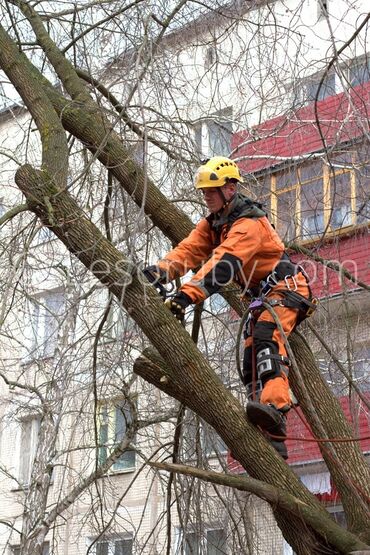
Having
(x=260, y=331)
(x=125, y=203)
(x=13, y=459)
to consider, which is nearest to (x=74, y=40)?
(x=125, y=203)

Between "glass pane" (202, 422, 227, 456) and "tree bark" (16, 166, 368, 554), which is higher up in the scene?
"glass pane" (202, 422, 227, 456)

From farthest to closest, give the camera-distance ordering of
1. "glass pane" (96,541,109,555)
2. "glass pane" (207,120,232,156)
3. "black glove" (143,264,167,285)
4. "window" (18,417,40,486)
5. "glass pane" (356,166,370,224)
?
"window" (18,417,40,486) < "glass pane" (207,120,232,156) < "glass pane" (96,541,109,555) < "glass pane" (356,166,370,224) < "black glove" (143,264,167,285)

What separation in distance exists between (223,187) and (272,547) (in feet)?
29.3

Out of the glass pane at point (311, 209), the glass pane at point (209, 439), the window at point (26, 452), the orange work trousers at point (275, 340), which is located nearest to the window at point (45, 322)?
the window at point (26, 452)

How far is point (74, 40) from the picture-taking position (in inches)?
299

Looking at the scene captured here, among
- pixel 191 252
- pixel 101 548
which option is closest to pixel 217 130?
pixel 101 548

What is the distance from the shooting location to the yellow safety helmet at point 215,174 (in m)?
5.94

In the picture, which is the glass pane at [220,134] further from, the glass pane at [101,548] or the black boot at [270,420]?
the black boot at [270,420]

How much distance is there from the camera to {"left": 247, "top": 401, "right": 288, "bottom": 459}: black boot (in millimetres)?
5094

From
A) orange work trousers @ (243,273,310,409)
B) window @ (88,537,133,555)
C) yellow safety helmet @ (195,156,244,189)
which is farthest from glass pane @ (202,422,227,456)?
yellow safety helmet @ (195,156,244,189)

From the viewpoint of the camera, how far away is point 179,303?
5.35 meters

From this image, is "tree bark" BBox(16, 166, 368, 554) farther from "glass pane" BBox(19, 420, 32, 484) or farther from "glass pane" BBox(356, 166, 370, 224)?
"glass pane" BBox(19, 420, 32, 484)

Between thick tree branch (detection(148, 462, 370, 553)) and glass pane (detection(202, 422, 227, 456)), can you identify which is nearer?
thick tree branch (detection(148, 462, 370, 553))

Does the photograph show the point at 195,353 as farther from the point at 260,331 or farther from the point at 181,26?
the point at 181,26
